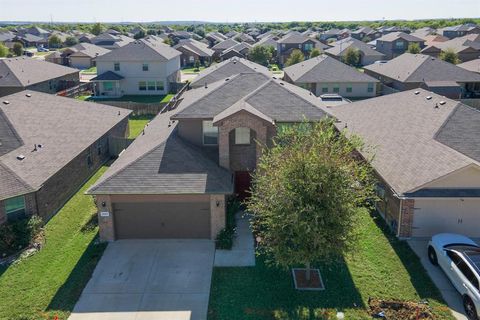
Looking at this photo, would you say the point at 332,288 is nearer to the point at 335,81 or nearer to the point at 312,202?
the point at 312,202

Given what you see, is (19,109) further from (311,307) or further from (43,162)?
(311,307)

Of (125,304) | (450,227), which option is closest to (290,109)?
(450,227)

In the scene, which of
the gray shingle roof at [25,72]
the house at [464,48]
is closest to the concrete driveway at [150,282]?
the gray shingle roof at [25,72]

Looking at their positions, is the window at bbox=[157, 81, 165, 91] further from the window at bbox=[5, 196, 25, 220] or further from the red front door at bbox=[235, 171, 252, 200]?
the window at bbox=[5, 196, 25, 220]

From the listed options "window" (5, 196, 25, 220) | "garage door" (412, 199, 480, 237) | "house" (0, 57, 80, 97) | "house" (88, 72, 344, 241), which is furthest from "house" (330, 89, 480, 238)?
"house" (0, 57, 80, 97)

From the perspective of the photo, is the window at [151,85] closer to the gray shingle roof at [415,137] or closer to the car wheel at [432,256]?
the gray shingle roof at [415,137]

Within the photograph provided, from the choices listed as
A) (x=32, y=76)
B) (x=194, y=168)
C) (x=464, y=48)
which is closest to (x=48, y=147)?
(x=194, y=168)
